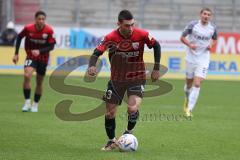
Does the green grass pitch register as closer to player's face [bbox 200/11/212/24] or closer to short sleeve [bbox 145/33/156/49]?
short sleeve [bbox 145/33/156/49]

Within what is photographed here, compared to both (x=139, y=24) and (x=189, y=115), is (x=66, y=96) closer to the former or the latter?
(x=189, y=115)

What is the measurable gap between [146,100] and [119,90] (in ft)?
31.7

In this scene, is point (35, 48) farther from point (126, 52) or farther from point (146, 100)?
point (126, 52)

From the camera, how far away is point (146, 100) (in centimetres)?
2025

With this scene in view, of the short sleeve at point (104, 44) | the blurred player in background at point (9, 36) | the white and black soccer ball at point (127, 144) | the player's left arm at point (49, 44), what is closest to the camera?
the white and black soccer ball at point (127, 144)

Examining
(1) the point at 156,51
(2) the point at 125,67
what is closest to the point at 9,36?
(2) the point at 125,67

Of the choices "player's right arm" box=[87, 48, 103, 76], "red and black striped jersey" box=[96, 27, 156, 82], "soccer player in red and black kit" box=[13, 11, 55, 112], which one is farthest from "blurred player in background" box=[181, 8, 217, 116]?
"player's right arm" box=[87, 48, 103, 76]

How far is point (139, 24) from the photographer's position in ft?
111

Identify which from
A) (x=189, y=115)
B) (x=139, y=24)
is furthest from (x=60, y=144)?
(x=139, y=24)

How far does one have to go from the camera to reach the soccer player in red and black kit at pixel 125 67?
34.1ft

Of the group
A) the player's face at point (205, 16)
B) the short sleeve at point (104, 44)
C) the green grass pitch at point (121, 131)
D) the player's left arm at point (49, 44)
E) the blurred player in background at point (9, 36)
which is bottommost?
the blurred player in background at point (9, 36)

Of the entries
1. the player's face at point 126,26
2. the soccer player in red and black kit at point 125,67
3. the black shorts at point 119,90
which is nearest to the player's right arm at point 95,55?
the soccer player in red and black kit at point 125,67

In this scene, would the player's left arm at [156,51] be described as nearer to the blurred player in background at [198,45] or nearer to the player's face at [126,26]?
the player's face at [126,26]

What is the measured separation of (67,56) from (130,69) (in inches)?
723
